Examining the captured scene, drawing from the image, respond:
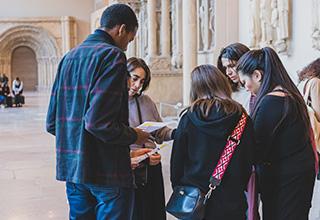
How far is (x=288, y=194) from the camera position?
2.67 meters

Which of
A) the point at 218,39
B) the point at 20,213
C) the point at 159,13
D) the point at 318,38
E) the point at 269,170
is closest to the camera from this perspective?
the point at 269,170

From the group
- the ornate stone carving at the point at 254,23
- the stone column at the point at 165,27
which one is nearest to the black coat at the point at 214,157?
the ornate stone carving at the point at 254,23

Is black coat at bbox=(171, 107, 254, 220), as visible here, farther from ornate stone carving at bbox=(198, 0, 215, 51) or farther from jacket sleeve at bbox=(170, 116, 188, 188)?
ornate stone carving at bbox=(198, 0, 215, 51)

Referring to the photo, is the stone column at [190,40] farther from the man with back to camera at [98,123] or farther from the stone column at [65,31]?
the stone column at [65,31]

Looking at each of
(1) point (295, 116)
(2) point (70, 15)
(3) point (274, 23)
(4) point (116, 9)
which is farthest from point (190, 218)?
(2) point (70, 15)

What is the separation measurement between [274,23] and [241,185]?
628 cm

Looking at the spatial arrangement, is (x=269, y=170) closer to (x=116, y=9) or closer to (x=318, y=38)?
(x=116, y=9)

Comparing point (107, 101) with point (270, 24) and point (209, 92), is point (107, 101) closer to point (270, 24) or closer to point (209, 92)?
point (209, 92)

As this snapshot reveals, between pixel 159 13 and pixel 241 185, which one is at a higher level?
pixel 159 13

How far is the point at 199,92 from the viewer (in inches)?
102

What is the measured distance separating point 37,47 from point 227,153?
112 feet

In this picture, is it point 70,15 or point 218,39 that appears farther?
point 70,15

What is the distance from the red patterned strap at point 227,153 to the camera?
2496mm

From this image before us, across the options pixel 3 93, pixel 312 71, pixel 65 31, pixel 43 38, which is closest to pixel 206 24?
pixel 312 71
